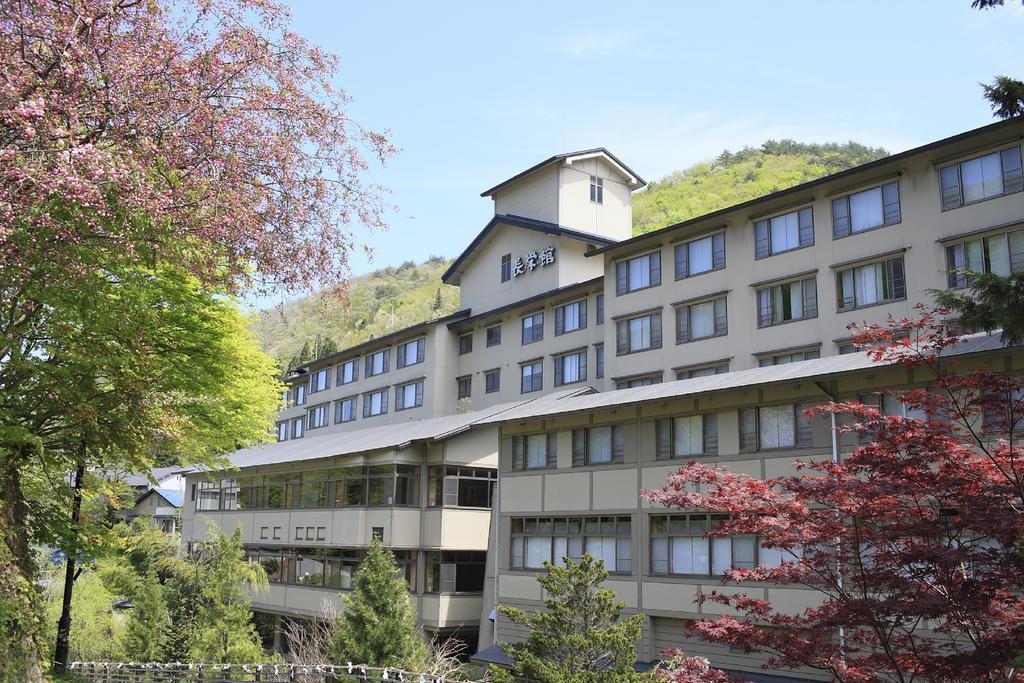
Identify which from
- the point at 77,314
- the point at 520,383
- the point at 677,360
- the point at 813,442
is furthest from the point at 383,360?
the point at 77,314

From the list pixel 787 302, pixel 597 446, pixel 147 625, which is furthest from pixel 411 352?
pixel 597 446

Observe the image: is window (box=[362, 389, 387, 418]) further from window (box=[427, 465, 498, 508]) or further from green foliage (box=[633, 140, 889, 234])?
green foliage (box=[633, 140, 889, 234])

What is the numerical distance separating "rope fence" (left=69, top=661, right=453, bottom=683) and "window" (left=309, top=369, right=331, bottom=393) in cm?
3815

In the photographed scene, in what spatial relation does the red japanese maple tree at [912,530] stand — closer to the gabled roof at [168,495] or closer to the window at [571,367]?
the window at [571,367]

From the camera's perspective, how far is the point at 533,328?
169 ft

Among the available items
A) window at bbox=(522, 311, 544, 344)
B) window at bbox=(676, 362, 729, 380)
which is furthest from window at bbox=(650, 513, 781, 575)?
window at bbox=(522, 311, 544, 344)

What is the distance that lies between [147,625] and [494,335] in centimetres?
2434

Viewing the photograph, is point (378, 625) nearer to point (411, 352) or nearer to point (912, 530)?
point (912, 530)

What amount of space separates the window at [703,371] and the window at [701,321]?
1.27 metres

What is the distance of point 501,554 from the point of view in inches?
1404

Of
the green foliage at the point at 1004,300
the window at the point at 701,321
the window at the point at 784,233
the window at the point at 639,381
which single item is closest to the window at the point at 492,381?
the window at the point at 639,381

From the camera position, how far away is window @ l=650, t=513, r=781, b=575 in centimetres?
2823

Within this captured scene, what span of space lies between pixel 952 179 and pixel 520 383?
2500 centimetres

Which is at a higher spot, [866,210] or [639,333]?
[866,210]
